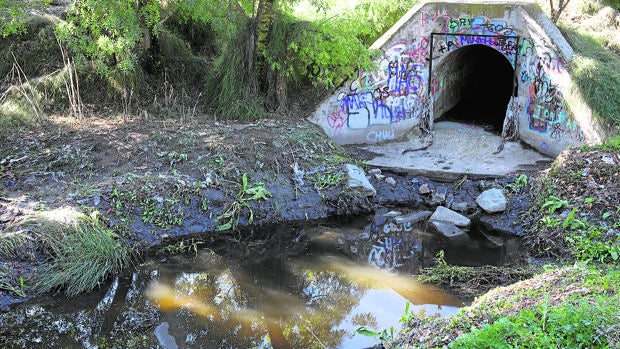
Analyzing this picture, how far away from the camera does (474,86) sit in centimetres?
1684

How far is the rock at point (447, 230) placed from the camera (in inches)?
374

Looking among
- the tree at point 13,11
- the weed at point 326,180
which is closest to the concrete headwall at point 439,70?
the weed at point 326,180

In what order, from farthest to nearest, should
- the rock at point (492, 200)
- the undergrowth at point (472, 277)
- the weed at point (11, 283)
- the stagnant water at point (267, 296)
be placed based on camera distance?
the rock at point (492, 200), the undergrowth at point (472, 277), the weed at point (11, 283), the stagnant water at point (267, 296)

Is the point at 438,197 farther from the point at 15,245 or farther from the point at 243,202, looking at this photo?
the point at 15,245

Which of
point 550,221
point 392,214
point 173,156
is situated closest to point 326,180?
point 392,214

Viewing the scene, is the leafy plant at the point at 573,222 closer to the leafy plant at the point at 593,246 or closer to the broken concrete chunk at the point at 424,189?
the leafy plant at the point at 593,246

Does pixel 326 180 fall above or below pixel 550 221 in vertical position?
above

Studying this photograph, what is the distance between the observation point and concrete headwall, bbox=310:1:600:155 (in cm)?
1174

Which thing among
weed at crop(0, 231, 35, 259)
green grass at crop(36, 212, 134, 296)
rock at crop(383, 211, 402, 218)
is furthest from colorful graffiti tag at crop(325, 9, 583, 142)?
weed at crop(0, 231, 35, 259)

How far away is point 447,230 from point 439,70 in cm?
516

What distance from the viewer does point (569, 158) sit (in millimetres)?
9867

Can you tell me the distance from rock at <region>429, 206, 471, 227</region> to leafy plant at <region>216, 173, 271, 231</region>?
285cm

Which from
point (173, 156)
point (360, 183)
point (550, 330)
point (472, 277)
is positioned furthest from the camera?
point (360, 183)

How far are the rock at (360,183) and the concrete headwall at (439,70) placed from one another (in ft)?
7.44
